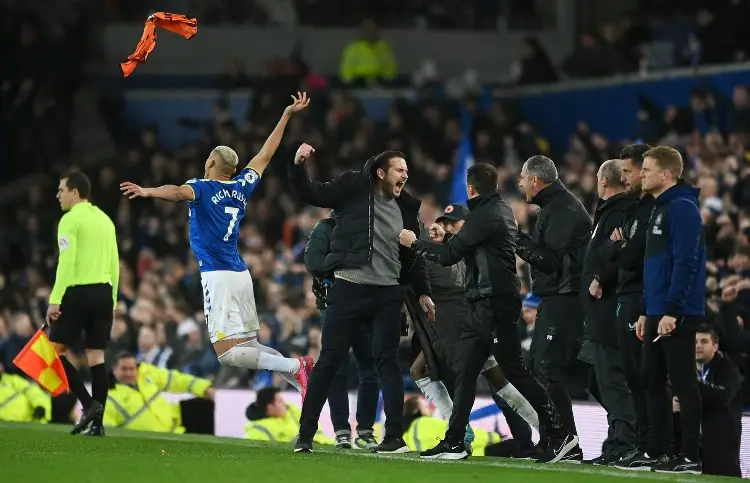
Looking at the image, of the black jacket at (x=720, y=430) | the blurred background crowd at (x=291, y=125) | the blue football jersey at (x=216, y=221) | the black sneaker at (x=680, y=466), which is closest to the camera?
the black sneaker at (x=680, y=466)

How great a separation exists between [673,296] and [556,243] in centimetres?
134

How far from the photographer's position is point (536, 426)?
37.6 feet

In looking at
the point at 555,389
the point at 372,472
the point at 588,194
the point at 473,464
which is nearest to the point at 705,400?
the point at 555,389

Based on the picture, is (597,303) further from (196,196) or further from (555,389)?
(196,196)

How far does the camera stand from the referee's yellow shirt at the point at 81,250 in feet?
42.8

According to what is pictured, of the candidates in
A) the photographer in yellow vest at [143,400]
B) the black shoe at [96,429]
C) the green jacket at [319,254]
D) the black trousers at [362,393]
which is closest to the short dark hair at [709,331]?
the black trousers at [362,393]

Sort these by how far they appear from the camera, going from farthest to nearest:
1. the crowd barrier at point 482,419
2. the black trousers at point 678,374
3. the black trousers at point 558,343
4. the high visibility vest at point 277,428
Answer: the high visibility vest at point 277,428
the crowd barrier at point 482,419
the black trousers at point 558,343
the black trousers at point 678,374

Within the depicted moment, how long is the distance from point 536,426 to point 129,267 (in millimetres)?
11408

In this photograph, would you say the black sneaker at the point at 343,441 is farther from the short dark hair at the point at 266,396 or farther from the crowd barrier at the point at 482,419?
the short dark hair at the point at 266,396

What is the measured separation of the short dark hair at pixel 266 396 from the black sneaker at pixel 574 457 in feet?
13.8

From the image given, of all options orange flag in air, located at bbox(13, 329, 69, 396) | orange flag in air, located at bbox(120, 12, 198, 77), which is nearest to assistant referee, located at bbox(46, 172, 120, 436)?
orange flag in air, located at bbox(13, 329, 69, 396)

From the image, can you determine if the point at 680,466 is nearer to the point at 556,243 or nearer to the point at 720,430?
the point at 720,430

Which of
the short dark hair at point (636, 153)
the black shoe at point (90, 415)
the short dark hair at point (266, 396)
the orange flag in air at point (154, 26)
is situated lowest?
the black shoe at point (90, 415)

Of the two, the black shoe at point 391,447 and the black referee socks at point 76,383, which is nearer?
the black shoe at point 391,447
